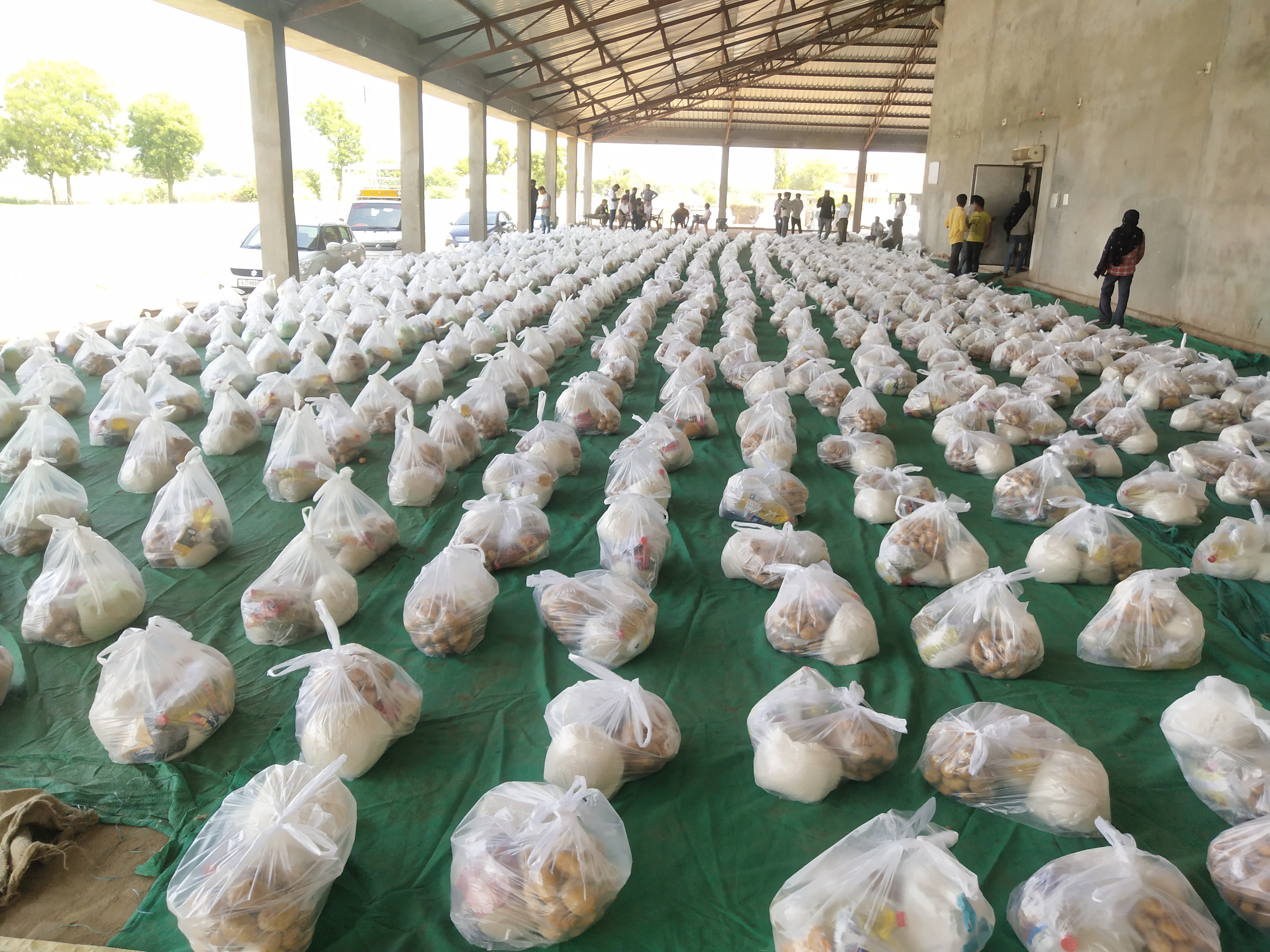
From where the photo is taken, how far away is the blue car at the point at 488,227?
18266 millimetres

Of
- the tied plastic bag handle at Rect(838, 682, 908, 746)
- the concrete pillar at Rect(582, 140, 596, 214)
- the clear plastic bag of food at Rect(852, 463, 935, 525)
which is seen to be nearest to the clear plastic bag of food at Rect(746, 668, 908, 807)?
the tied plastic bag handle at Rect(838, 682, 908, 746)

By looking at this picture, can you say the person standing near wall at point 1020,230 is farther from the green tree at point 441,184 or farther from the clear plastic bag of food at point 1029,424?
the green tree at point 441,184

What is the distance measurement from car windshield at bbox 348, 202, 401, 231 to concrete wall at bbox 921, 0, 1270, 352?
11.0 metres

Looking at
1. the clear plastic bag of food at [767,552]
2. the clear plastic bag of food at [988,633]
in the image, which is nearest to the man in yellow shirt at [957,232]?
the clear plastic bag of food at [767,552]

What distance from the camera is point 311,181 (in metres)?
39.8

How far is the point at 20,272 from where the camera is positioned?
13.1 metres

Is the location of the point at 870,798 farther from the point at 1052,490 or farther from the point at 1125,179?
the point at 1125,179

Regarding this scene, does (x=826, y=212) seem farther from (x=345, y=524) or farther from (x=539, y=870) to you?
(x=539, y=870)

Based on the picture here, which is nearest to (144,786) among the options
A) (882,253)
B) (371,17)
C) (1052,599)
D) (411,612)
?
(411,612)

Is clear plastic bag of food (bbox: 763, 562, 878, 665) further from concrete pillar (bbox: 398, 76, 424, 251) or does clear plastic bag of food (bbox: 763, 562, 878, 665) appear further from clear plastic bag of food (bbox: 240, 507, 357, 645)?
concrete pillar (bbox: 398, 76, 424, 251)

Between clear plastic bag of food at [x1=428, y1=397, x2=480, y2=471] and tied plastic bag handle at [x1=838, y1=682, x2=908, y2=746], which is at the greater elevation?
clear plastic bag of food at [x1=428, y1=397, x2=480, y2=471]

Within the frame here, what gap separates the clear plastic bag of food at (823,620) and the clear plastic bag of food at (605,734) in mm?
657

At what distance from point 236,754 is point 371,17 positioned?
12.0 meters

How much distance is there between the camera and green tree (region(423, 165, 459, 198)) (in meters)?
49.6
